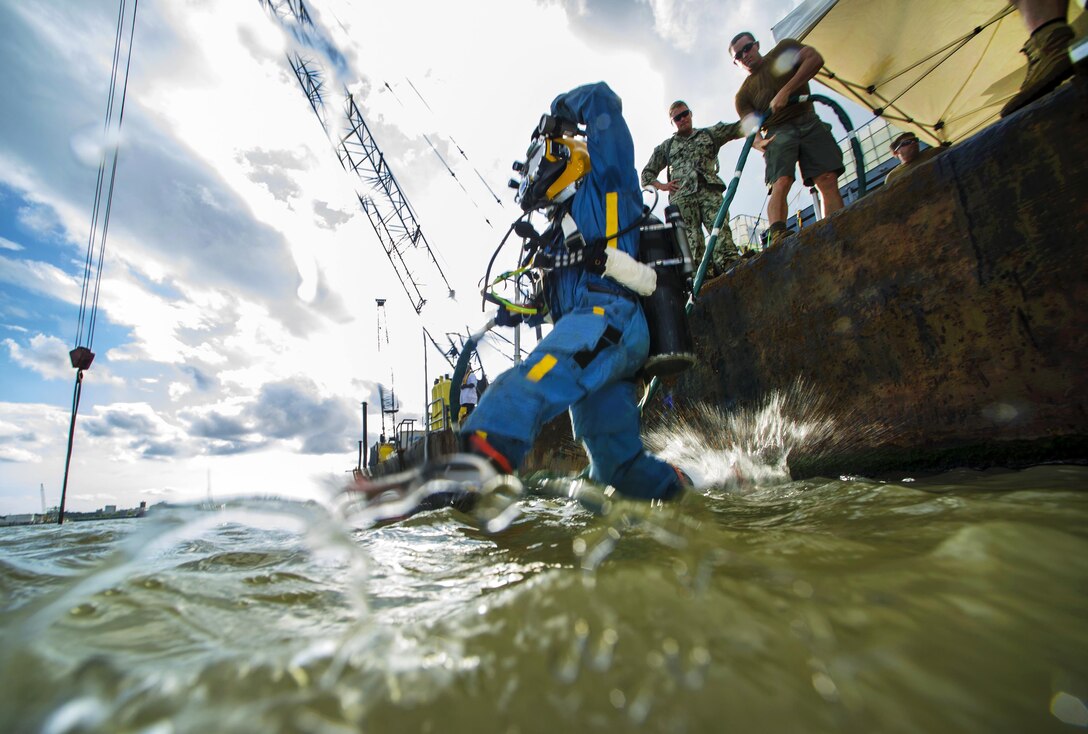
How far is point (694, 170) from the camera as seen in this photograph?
5008mm

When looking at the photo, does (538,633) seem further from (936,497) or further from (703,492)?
(703,492)

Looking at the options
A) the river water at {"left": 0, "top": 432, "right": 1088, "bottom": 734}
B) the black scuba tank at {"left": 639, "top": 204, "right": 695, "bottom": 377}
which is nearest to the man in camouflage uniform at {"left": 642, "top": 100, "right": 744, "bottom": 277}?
the black scuba tank at {"left": 639, "top": 204, "right": 695, "bottom": 377}

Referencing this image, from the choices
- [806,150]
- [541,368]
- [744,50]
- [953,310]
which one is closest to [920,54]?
[744,50]

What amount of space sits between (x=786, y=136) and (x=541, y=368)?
3.71 meters

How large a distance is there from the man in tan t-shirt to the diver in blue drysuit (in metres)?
1.92

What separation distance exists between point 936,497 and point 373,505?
1641 millimetres

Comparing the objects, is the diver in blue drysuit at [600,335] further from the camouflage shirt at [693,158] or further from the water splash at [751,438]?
the camouflage shirt at [693,158]

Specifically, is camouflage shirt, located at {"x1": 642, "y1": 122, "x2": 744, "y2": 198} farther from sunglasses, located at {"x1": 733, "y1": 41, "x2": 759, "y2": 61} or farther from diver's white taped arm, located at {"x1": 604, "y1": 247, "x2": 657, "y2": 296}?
diver's white taped arm, located at {"x1": 604, "y1": 247, "x2": 657, "y2": 296}

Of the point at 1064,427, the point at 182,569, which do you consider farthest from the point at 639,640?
the point at 1064,427

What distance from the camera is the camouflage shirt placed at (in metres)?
5.02

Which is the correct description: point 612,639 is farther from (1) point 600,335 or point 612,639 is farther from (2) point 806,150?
(2) point 806,150

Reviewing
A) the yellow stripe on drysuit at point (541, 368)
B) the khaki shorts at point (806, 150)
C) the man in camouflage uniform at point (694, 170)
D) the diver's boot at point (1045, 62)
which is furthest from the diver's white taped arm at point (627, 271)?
the man in camouflage uniform at point (694, 170)

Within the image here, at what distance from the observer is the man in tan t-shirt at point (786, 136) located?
3.70m

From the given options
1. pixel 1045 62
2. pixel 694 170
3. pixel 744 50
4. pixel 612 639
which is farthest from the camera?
pixel 694 170
